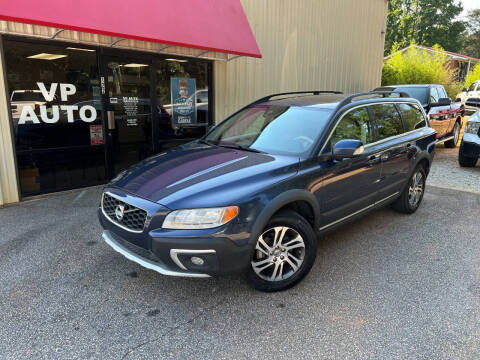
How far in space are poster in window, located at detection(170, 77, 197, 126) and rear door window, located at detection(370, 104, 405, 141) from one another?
4282 millimetres

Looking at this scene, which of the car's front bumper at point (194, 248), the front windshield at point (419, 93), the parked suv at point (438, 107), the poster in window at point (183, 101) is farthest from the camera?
the front windshield at point (419, 93)

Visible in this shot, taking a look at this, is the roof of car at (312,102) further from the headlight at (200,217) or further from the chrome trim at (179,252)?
the chrome trim at (179,252)

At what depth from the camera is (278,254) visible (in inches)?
121

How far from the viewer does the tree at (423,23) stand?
4166 cm

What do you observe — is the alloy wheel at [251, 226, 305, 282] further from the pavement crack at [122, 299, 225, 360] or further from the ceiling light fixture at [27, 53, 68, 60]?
the ceiling light fixture at [27, 53, 68, 60]

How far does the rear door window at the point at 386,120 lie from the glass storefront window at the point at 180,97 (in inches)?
167

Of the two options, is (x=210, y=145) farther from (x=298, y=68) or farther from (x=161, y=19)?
(x=298, y=68)

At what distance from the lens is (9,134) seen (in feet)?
17.1

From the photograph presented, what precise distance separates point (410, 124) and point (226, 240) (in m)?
3.46

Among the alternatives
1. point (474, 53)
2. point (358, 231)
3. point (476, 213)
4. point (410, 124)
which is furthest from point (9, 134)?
point (474, 53)

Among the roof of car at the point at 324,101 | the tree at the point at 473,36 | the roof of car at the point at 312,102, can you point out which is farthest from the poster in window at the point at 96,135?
the tree at the point at 473,36

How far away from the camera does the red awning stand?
4363 millimetres

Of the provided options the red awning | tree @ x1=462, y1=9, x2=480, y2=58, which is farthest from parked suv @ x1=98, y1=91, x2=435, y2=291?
tree @ x1=462, y1=9, x2=480, y2=58

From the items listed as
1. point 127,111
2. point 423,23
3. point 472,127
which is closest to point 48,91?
point 127,111
